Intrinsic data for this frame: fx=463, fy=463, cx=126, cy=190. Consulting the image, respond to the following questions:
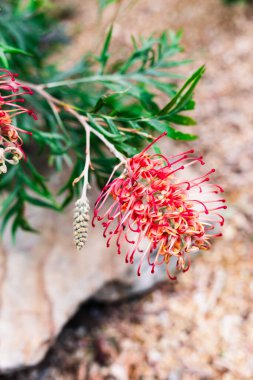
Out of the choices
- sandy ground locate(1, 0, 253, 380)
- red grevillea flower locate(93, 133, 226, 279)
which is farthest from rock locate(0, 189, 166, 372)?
red grevillea flower locate(93, 133, 226, 279)

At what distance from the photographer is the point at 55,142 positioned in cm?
139

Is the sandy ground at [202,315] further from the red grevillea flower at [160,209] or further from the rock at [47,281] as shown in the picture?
the red grevillea flower at [160,209]

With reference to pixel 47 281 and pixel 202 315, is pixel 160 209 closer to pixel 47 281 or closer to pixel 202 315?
pixel 47 281

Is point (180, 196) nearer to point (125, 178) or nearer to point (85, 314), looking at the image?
point (125, 178)

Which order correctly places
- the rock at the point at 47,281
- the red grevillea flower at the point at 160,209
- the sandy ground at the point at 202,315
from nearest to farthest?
the red grevillea flower at the point at 160,209
the rock at the point at 47,281
the sandy ground at the point at 202,315

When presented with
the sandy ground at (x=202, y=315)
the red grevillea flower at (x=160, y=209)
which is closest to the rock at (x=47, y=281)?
the sandy ground at (x=202, y=315)

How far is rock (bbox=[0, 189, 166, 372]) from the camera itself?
5.60 ft

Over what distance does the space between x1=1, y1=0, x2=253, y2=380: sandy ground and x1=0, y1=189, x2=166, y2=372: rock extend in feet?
0.49

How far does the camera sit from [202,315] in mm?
1957

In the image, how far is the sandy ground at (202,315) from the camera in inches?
71.1

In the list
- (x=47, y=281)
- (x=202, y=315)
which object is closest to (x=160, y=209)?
(x=47, y=281)

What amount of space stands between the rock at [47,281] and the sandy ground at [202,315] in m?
0.15

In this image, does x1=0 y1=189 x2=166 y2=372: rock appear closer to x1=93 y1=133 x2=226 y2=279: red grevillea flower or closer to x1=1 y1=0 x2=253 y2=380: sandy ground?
x1=1 y1=0 x2=253 y2=380: sandy ground

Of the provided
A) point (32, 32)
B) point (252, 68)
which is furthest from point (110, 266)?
point (252, 68)
